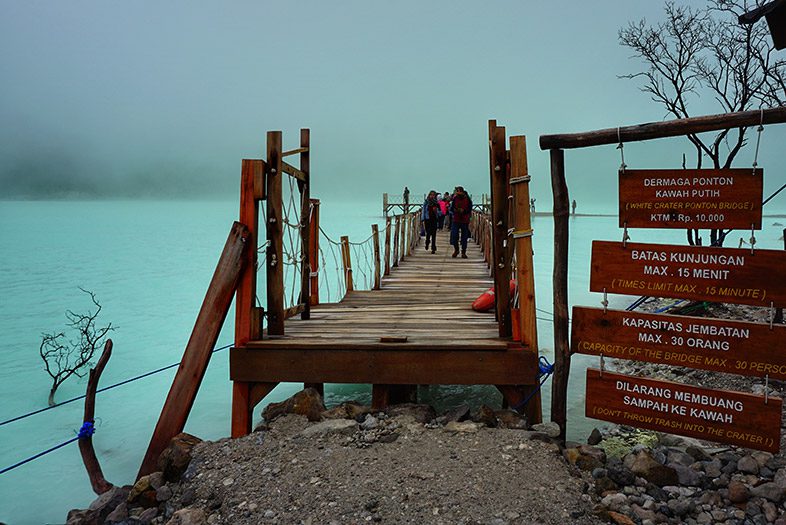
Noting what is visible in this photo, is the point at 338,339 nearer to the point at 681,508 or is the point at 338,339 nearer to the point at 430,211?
the point at 681,508

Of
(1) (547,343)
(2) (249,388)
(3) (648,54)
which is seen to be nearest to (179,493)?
(2) (249,388)

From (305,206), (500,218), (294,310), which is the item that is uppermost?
(305,206)

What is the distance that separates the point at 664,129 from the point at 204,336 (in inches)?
142

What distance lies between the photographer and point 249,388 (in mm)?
4055

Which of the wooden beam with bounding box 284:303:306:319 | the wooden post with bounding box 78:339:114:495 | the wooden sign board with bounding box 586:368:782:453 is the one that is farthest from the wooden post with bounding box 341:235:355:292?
the wooden sign board with bounding box 586:368:782:453

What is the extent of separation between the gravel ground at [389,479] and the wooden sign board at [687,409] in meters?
0.46

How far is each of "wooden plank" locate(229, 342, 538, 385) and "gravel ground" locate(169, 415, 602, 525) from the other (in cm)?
44

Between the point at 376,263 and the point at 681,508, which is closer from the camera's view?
the point at 681,508

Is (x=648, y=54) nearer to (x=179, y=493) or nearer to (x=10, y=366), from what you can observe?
(x=179, y=493)

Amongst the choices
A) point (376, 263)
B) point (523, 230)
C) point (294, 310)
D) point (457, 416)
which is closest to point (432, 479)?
point (457, 416)

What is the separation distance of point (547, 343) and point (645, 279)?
10403 mm

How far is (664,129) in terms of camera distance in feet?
9.70

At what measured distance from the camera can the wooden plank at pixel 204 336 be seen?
3.94 metres

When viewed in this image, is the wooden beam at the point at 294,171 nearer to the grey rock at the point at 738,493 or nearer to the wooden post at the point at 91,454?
the wooden post at the point at 91,454
